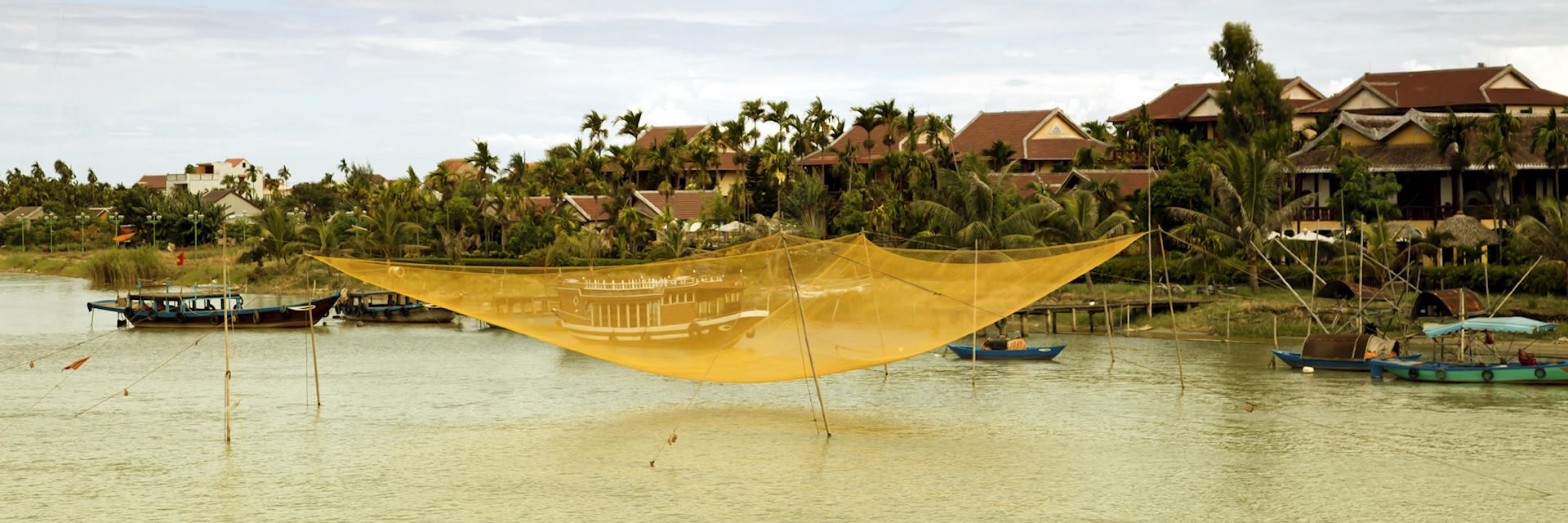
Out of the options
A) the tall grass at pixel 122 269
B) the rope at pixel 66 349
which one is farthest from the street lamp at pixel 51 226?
the rope at pixel 66 349

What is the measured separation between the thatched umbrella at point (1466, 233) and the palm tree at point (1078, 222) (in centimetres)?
802

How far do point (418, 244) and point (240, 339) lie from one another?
15.1 metres

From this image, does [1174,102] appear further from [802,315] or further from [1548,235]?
[802,315]

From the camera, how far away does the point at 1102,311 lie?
123ft

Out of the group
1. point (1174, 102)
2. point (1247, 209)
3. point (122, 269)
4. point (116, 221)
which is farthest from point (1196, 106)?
point (116, 221)

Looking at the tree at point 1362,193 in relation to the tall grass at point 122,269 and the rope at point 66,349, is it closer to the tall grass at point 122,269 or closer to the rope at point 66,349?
the rope at point 66,349

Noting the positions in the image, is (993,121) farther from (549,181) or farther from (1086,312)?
(1086,312)

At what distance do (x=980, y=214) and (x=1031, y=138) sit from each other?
18904 millimetres

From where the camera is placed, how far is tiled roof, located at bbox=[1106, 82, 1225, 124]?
57531 millimetres

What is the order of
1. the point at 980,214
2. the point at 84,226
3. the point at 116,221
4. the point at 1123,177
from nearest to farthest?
the point at 980,214
the point at 1123,177
the point at 116,221
the point at 84,226

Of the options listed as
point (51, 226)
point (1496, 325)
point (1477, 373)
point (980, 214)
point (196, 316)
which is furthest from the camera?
point (51, 226)

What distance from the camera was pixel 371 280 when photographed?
715 inches

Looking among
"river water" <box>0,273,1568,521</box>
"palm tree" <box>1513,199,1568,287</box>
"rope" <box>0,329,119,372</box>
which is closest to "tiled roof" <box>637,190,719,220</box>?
"rope" <box>0,329,119,372</box>

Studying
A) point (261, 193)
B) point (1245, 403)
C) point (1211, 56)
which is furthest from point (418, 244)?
point (261, 193)
